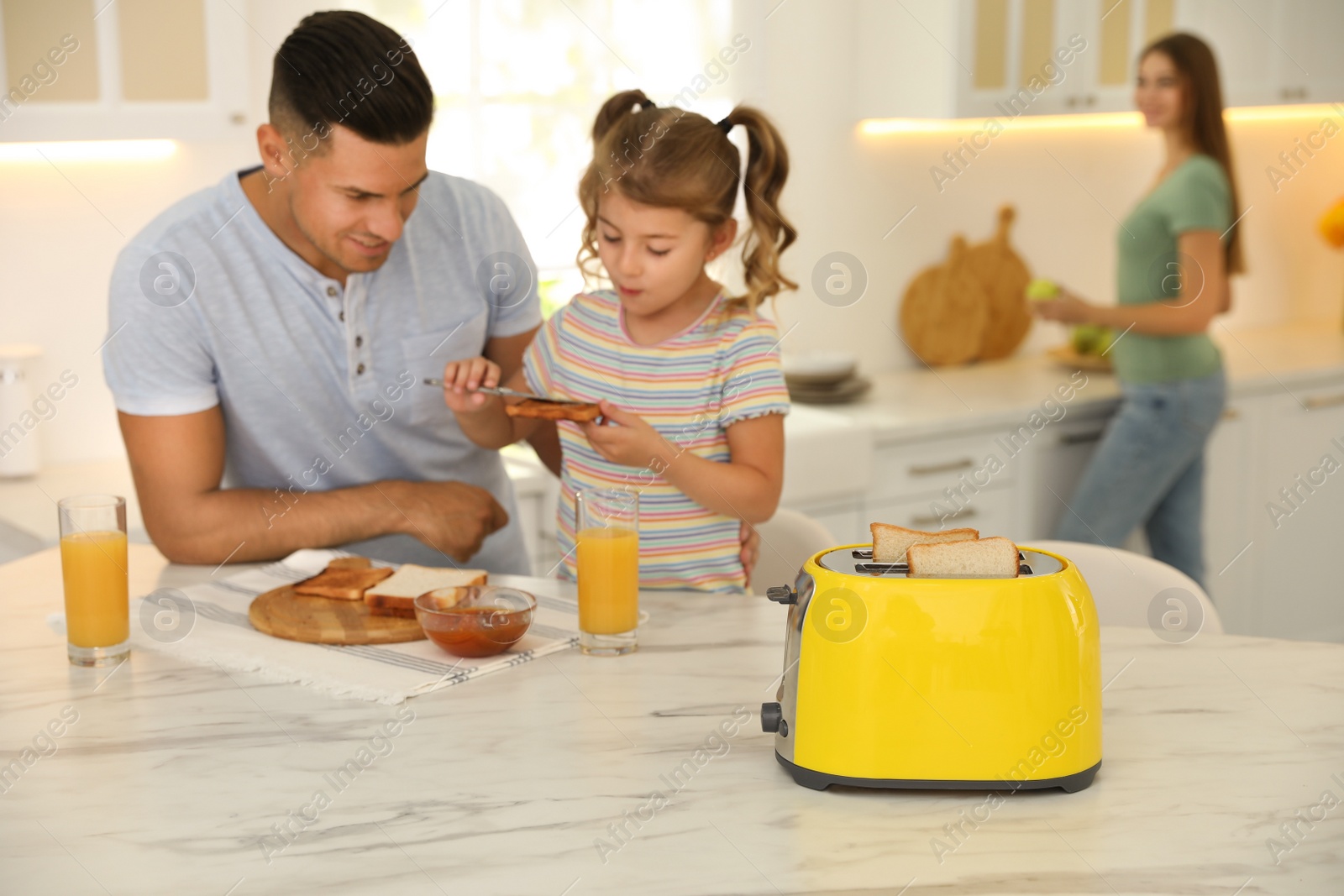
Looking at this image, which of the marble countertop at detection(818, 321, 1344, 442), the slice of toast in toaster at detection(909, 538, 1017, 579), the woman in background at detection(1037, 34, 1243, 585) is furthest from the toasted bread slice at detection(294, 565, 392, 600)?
the woman in background at detection(1037, 34, 1243, 585)

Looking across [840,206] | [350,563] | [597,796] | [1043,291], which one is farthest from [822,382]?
[597,796]

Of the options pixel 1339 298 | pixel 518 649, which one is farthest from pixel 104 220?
pixel 1339 298

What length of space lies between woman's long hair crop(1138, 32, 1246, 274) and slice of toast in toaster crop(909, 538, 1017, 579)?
2.29m

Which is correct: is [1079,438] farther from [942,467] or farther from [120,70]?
[120,70]

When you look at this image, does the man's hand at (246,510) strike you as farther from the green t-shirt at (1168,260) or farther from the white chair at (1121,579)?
the green t-shirt at (1168,260)

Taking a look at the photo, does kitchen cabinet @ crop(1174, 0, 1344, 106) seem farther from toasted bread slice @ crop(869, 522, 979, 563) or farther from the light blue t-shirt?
toasted bread slice @ crop(869, 522, 979, 563)

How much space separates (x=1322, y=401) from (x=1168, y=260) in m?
1.00

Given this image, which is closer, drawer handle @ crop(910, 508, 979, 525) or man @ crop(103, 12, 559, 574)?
man @ crop(103, 12, 559, 574)

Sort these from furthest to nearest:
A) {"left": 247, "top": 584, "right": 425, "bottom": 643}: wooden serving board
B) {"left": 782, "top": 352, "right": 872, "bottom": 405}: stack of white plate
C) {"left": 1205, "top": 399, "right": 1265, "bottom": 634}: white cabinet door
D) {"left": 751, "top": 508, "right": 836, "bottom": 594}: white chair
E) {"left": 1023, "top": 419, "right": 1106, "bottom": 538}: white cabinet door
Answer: {"left": 1205, "top": 399, "right": 1265, "bottom": 634}: white cabinet door → {"left": 1023, "top": 419, "right": 1106, "bottom": 538}: white cabinet door → {"left": 782, "top": 352, "right": 872, "bottom": 405}: stack of white plate → {"left": 751, "top": 508, "right": 836, "bottom": 594}: white chair → {"left": 247, "top": 584, "right": 425, "bottom": 643}: wooden serving board

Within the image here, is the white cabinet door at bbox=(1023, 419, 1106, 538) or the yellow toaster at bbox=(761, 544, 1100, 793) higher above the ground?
the yellow toaster at bbox=(761, 544, 1100, 793)

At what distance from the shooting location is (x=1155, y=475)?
10.3 feet

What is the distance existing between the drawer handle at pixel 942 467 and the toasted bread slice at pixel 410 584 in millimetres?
1751

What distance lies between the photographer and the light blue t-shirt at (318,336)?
5.56 ft

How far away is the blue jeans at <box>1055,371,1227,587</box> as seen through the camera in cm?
308
